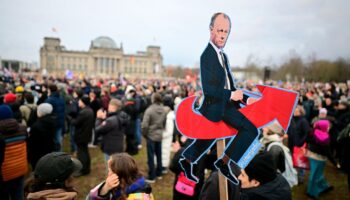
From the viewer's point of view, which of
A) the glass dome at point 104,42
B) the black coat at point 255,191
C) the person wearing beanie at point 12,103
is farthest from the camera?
the glass dome at point 104,42

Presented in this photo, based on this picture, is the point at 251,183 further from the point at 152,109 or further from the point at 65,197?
the point at 152,109

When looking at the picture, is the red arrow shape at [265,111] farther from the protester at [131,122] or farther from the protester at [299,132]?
the protester at [131,122]

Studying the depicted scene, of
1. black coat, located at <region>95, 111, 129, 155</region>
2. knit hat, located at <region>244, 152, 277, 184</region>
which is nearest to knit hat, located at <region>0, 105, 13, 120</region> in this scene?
black coat, located at <region>95, 111, 129, 155</region>

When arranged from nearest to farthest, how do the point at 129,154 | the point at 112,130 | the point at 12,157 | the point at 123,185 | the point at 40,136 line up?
1. the point at 123,185
2. the point at 12,157
3. the point at 40,136
4. the point at 112,130
5. the point at 129,154

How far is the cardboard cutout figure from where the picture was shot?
233 cm

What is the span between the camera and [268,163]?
7.79 ft

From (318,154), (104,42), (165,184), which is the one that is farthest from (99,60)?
(318,154)

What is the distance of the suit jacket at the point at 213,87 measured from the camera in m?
2.35

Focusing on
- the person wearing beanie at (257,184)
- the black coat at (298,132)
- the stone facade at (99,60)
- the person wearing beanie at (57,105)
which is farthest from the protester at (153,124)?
the stone facade at (99,60)

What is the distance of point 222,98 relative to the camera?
2348mm

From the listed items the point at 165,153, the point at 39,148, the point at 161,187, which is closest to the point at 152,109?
the point at 165,153

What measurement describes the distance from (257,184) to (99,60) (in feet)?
324

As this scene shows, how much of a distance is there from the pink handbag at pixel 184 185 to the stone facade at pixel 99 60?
282 feet

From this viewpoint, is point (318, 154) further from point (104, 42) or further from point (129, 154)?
point (104, 42)
